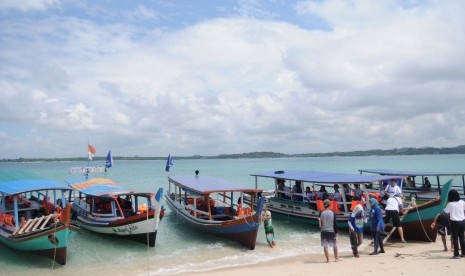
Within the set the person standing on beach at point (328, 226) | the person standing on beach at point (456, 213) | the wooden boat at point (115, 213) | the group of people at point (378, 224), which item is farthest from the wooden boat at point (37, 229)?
the person standing on beach at point (456, 213)

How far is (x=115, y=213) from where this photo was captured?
53.9ft

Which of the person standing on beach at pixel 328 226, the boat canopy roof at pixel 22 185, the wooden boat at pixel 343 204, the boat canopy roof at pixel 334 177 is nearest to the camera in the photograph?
the person standing on beach at pixel 328 226

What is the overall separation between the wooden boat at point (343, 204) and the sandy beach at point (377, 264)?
0.91 meters

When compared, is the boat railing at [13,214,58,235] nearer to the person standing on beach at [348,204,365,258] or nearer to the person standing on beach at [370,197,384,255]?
the person standing on beach at [348,204,365,258]

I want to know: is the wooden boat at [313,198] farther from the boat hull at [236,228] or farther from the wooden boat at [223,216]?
the boat hull at [236,228]

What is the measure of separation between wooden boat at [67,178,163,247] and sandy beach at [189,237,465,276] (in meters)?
3.91

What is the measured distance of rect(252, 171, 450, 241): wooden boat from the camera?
555 inches

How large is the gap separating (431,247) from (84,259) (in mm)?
11508

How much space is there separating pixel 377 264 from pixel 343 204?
21.6ft

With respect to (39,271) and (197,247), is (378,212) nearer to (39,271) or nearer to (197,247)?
(197,247)

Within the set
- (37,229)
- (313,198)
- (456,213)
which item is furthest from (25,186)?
(456,213)

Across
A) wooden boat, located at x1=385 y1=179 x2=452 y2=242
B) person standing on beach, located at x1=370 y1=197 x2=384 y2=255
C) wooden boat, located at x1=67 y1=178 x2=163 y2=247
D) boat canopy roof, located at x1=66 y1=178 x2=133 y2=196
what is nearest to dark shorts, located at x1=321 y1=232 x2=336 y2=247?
person standing on beach, located at x1=370 y1=197 x2=384 y2=255

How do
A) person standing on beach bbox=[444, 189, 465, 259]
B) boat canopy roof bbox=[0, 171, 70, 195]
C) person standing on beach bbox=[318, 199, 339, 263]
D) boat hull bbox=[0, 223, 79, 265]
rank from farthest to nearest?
boat canopy roof bbox=[0, 171, 70, 195] < boat hull bbox=[0, 223, 79, 265] < person standing on beach bbox=[318, 199, 339, 263] < person standing on beach bbox=[444, 189, 465, 259]

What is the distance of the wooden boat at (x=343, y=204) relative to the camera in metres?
14.1
